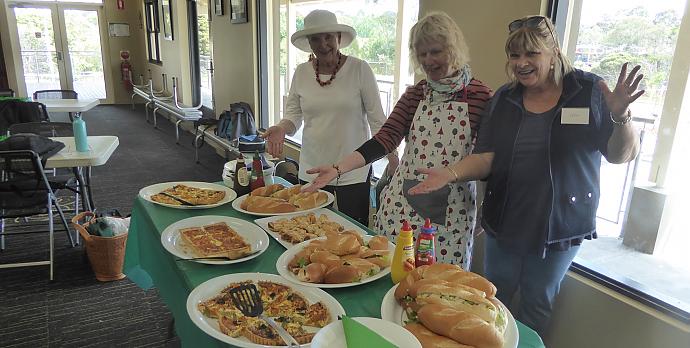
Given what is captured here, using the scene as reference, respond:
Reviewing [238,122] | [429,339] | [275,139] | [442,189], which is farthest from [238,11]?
[429,339]

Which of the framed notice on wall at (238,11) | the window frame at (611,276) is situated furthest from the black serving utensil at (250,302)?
the framed notice on wall at (238,11)

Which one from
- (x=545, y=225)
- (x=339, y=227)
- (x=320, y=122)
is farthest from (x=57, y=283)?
(x=545, y=225)

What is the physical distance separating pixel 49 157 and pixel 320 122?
1.77m

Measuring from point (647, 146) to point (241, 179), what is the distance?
1783 mm

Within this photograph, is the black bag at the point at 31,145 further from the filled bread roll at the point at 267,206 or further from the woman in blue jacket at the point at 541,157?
the woman in blue jacket at the point at 541,157

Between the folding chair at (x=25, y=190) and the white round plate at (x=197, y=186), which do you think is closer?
the white round plate at (x=197, y=186)

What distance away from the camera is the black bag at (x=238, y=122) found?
4858 millimetres

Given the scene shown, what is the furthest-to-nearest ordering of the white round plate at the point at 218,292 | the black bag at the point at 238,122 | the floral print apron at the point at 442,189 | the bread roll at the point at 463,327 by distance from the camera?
1. the black bag at the point at 238,122
2. the floral print apron at the point at 442,189
3. the white round plate at the point at 218,292
4. the bread roll at the point at 463,327

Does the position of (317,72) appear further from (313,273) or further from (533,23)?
(313,273)

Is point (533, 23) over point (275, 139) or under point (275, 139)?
over

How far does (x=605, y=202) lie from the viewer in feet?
7.04

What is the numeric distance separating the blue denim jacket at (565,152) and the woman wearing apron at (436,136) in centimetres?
12

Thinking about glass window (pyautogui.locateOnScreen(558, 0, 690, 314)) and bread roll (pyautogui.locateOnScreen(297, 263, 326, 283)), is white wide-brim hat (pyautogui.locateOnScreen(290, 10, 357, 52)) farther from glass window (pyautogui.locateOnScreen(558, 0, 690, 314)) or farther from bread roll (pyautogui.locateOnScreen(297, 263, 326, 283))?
bread roll (pyautogui.locateOnScreen(297, 263, 326, 283))

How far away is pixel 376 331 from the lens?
932 mm
